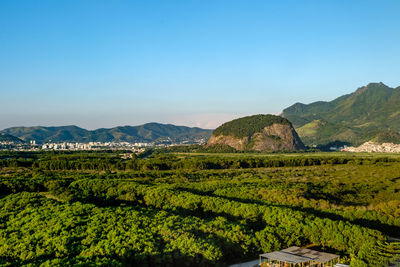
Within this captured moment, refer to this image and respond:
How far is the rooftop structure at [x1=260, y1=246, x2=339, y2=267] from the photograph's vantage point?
28.4 m

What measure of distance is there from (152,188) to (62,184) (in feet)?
63.1

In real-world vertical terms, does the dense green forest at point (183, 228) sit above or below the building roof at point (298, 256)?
above

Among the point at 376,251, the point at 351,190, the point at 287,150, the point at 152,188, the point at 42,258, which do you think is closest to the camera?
the point at 42,258

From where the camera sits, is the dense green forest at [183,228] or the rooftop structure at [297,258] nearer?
the dense green forest at [183,228]

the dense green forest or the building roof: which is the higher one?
the dense green forest

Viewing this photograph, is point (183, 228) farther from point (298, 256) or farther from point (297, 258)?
point (298, 256)

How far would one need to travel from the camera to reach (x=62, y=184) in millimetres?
62531

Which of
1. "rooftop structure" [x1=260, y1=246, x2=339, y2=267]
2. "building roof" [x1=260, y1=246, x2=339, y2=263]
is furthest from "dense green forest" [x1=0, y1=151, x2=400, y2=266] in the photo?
A: "building roof" [x1=260, y1=246, x2=339, y2=263]

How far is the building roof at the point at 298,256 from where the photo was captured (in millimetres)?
28422

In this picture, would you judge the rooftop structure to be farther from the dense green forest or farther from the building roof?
the dense green forest

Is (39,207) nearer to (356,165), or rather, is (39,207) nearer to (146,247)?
(146,247)

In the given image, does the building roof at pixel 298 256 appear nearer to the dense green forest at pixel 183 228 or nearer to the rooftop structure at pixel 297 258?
the rooftop structure at pixel 297 258

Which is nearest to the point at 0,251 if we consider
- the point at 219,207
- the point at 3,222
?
the point at 3,222

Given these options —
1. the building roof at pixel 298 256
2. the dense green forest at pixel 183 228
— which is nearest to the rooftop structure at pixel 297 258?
the building roof at pixel 298 256
